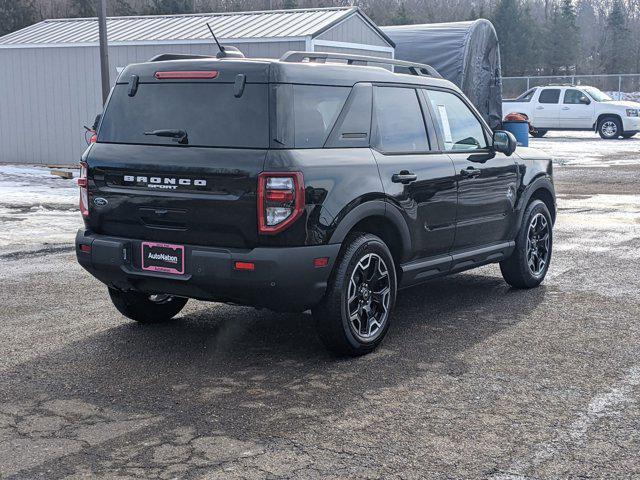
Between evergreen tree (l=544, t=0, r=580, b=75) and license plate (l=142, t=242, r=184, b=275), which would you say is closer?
license plate (l=142, t=242, r=184, b=275)

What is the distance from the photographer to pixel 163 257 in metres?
5.57

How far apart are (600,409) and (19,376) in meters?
3.31

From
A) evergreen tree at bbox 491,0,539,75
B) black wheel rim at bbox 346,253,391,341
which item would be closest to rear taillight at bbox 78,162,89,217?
black wheel rim at bbox 346,253,391,341

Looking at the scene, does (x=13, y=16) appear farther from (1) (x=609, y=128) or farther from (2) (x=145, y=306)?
(2) (x=145, y=306)

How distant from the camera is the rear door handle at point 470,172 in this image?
6898 mm

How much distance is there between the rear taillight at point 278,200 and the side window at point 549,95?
30131mm

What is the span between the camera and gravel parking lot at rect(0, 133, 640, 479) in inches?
163

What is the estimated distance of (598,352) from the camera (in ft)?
19.4

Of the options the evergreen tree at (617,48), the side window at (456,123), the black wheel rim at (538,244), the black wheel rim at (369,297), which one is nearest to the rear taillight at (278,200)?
the black wheel rim at (369,297)

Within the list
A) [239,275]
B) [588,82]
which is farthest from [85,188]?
[588,82]

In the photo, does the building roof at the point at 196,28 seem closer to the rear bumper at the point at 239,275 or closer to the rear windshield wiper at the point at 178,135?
the rear windshield wiper at the point at 178,135

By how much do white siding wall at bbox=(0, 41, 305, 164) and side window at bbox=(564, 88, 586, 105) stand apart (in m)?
18.9

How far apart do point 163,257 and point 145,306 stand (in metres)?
1.13

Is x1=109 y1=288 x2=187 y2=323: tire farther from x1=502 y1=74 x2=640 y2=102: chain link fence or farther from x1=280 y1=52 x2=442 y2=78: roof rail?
x1=502 y1=74 x2=640 y2=102: chain link fence
